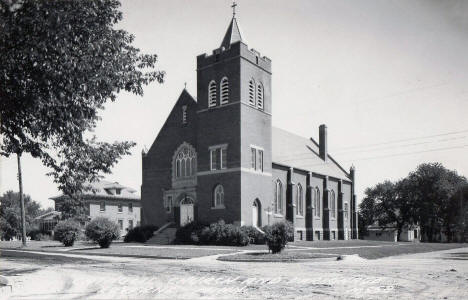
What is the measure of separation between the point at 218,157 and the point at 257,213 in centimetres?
565

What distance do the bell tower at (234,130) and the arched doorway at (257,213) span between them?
8 cm

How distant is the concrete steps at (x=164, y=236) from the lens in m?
35.8

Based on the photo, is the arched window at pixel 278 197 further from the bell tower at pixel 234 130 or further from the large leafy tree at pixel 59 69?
the large leafy tree at pixel 59 69

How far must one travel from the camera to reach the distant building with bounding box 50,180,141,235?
207 ft

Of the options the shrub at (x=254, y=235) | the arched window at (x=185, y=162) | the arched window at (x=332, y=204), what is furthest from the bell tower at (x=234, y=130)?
the arched window at (x=332, y=204)

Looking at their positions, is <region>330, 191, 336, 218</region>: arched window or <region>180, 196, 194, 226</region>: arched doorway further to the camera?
<region>330, 191, 336, 218</region>: arched window

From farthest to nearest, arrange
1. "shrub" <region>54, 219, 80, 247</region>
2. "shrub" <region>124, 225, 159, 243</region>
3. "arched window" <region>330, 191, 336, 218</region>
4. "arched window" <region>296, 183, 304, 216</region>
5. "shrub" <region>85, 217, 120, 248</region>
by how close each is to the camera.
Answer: "arched window" <region>330, 191, 336, 218</region> → "arched window" <region>296, 183, 304, 216</region> → "shrub" <region>124, 225, 159, 243</region> → "shrub" <region>54, 219, 80, 247</region> → "shrub" <region>85, 217, 120, 248</region>

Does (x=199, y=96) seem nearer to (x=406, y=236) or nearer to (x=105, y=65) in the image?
(x=105, y=65)

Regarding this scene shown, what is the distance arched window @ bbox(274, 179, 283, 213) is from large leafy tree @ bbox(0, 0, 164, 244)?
25.6m

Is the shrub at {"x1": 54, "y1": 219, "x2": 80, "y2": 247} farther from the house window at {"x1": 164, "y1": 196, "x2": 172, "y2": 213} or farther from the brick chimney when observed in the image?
the brick chimney

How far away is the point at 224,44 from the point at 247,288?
29341mm

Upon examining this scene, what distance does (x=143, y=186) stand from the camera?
43094 mm

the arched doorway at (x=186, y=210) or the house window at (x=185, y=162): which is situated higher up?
the house window at (x=185, y=162)

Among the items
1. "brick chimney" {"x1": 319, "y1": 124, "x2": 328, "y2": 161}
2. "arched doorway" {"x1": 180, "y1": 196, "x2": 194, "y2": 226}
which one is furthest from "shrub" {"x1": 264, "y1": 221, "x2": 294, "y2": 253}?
"brick chimney" {"x1": 319, "y1": 124, "x2": 328, "y2": 161}
